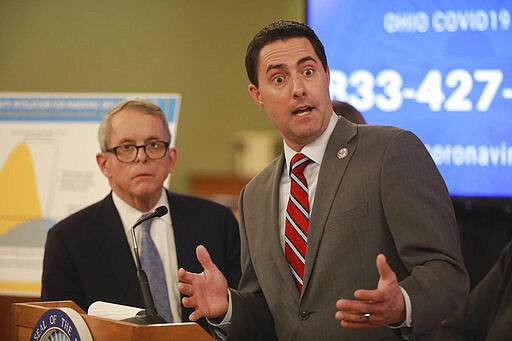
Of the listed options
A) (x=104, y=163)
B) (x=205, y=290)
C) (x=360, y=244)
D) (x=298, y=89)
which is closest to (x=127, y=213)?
(x=104, y=163)

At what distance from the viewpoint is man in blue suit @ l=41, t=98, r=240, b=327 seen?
2.82m

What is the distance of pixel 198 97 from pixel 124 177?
20.1ft

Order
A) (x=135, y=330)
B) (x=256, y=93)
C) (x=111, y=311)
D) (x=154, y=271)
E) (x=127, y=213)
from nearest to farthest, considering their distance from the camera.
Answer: (x=135, y=330) < (x=111, y=311) < (x=256, y=93) < (x=154, y=271) < (x=127, y=213)

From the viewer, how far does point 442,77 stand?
395 cm

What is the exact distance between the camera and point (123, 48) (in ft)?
28.8

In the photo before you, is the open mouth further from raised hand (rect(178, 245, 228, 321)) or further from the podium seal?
the podium seal

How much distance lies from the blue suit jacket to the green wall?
587 cm

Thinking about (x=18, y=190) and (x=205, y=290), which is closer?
(x=205, y=290)

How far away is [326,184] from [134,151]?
103 cm

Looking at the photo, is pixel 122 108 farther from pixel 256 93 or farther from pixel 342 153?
pixel 342 153

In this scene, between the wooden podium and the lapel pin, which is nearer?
the wooden podium

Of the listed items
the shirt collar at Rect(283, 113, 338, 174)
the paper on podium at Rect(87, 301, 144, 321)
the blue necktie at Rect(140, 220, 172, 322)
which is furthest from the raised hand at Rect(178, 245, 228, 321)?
the blue necktie at Rect(140, 220, 172, 322)

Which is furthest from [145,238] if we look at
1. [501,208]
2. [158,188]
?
[501,208]

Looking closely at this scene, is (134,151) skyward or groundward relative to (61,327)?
skyward
